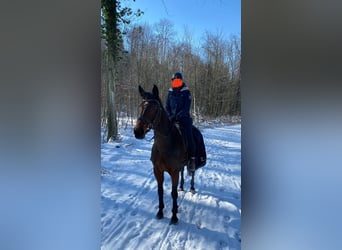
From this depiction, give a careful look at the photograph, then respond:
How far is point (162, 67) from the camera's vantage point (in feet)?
3.96

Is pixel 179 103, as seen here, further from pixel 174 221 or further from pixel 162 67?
pixel 174 221

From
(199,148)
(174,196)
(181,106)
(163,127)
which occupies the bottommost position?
(174,196)

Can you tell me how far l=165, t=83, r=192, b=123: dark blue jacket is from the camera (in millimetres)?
1209

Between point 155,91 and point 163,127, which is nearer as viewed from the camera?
point 155,91

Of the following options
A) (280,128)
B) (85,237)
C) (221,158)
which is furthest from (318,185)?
(85,237)

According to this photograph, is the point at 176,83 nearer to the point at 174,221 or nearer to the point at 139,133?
the point at 139,133

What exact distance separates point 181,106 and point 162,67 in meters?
0.21

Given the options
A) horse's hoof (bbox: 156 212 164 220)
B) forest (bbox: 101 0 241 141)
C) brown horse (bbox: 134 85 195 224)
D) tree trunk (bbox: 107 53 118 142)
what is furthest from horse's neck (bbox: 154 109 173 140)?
horse's hoof (bbox: 156 212 164 220)

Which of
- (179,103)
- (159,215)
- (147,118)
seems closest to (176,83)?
(179,103)

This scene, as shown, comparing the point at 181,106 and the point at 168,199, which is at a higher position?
the point at 181,106

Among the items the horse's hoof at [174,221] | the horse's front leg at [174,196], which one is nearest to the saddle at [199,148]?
the horse's front leg at [174,196]

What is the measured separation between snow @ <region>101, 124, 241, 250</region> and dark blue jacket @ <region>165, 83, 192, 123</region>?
5.3 inches

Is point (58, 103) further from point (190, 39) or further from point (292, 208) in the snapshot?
point (292, 208)

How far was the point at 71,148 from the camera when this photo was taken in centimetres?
105
